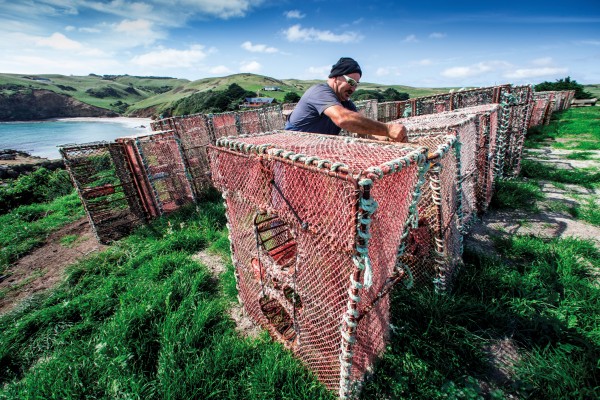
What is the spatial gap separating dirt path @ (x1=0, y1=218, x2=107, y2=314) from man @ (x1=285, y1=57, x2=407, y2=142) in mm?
4837

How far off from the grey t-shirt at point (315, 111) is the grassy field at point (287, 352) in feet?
7.05

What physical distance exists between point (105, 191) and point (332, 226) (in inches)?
239

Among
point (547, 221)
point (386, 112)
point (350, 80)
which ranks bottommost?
point (547, 221)

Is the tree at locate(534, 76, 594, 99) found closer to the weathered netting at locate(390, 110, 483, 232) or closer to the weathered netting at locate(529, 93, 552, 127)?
the weathered netting at locate(529, 93, 552, 127)

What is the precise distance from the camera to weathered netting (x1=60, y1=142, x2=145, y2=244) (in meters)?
5.22

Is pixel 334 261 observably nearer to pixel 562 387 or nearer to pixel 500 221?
pixel 562 387

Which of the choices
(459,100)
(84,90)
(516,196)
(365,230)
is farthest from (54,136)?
(84,90)

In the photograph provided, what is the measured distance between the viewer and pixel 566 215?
4680 mm

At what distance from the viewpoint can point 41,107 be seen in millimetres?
71312

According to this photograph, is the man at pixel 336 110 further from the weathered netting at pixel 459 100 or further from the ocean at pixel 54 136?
the ocean at pixel 54 136

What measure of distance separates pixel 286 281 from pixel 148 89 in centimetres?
14448

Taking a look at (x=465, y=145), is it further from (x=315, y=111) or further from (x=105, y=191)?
(x=105, y=191)

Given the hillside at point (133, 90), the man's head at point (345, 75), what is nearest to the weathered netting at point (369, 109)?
the man's head at point (345, 75)

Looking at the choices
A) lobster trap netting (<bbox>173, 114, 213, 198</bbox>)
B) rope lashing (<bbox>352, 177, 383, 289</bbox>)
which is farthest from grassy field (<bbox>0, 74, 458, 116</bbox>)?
rope lashing (<bbox>352, 177, 383, 289</bbox>)
